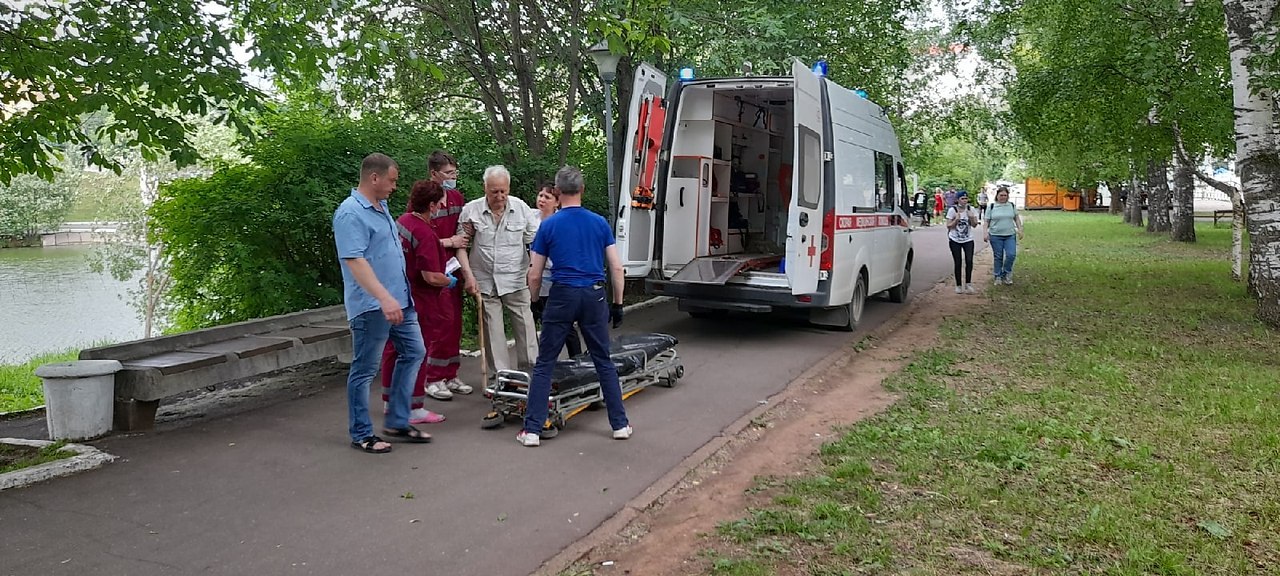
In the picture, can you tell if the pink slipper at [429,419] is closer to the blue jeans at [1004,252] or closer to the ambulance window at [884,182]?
the ambulance window at [884,182]

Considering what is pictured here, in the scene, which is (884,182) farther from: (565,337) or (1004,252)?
(565,337)

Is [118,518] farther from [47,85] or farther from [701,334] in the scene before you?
[701,334]

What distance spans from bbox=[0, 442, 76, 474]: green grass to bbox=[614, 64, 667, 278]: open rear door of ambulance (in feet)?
17.5

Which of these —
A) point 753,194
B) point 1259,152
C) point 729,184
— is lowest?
point 753,194

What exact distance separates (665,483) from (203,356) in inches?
127

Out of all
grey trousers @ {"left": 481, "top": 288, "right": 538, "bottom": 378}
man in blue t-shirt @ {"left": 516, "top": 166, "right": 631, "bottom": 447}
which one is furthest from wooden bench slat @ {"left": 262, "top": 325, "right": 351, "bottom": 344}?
man in blue t-shirt @ {"left": 516, "top": 166, "right": 631, "bottom": 447}

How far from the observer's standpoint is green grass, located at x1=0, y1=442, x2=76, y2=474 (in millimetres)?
5043

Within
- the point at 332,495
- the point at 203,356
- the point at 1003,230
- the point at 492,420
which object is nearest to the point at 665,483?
the point at 492,420

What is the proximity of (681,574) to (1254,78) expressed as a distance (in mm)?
8490

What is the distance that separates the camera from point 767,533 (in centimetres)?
418

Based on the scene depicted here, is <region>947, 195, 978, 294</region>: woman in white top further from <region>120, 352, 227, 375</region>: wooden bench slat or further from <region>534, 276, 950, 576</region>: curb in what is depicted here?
<region>120, 352, 227, 375</region>: wooden bench slat

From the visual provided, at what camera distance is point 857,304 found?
10328 mm

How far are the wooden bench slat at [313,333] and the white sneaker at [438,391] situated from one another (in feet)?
2.85

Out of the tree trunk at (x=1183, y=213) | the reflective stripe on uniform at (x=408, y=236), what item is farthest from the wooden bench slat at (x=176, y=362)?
the tree trunk at (x=1183, y=213)
